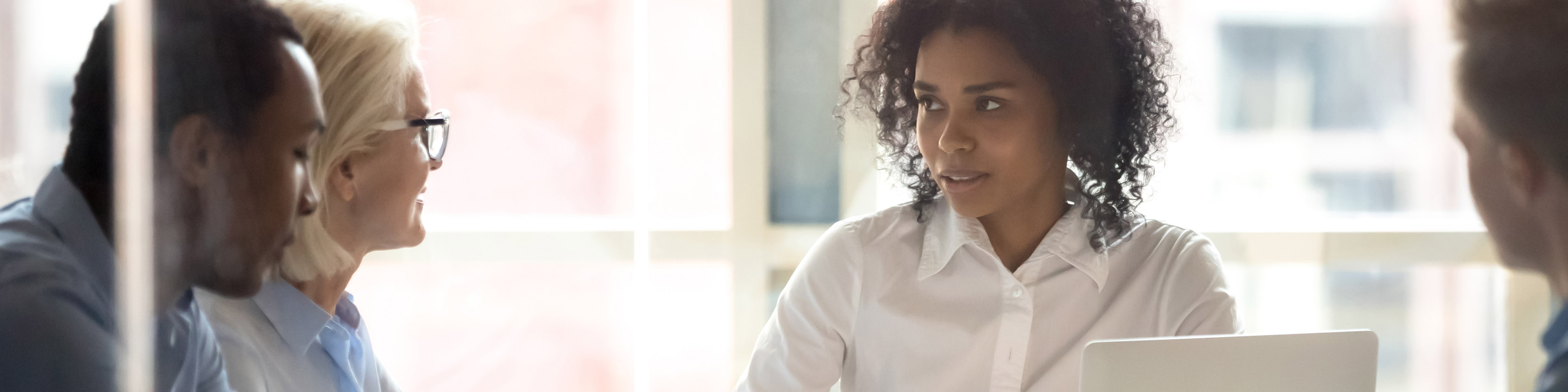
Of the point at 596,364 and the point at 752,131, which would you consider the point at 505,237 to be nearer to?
the point at 596,364

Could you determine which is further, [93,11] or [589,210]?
[589,210]

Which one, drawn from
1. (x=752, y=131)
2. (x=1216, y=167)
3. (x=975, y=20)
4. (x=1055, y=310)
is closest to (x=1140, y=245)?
(x=1055, y=310)

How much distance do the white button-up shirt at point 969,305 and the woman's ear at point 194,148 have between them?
2.49 ft

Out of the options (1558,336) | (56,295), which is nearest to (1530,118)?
(1558,336)

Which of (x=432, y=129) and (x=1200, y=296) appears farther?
(x=1200, y=296)

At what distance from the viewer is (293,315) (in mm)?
834

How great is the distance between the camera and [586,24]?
1632 millimetres

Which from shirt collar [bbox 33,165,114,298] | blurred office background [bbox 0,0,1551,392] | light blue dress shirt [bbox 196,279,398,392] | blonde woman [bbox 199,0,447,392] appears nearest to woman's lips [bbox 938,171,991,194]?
blurred office background [bbox 0,0,1551,392]

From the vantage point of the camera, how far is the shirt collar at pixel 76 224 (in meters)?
0.56

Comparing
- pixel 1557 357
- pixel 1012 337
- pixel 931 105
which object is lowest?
pixel 1012 337

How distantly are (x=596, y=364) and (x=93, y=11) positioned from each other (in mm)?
1182

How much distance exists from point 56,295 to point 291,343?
0.29 metres

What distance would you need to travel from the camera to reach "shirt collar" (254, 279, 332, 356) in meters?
0.78

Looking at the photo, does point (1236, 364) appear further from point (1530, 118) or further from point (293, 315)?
point (293, 315)
